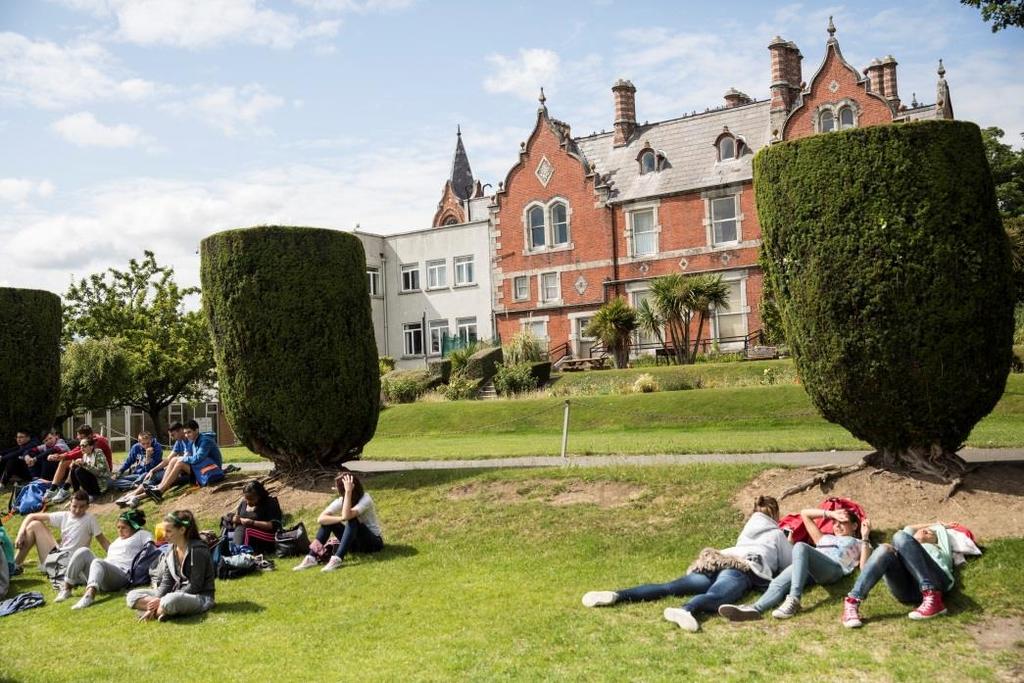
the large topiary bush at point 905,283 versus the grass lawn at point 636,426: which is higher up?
the large topiary bush at point 905,283

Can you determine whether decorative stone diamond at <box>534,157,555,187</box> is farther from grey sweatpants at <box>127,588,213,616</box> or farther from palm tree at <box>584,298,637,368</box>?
grey sweatpants at <box>127,588,213,616</box>

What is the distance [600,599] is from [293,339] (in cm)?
850

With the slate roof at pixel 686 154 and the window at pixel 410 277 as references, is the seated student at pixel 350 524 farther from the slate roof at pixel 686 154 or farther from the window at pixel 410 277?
the window at pixel 410 277

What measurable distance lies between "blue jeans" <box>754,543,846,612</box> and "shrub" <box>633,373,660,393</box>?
856 inches

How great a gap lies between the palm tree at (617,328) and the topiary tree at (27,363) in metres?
21.0

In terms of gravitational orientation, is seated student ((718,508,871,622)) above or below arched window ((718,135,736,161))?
below

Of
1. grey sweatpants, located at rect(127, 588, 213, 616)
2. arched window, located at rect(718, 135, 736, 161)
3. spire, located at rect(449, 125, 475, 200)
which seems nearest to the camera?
grey sweatpants, located at rect(127, 588, 213, 616)

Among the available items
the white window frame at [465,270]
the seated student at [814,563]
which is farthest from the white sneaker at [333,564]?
the white window frame at [465,270]

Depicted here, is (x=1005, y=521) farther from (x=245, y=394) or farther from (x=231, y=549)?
(x=245, y=394)

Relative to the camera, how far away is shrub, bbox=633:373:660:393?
3141cm

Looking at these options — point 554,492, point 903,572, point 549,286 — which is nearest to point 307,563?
point 554,492

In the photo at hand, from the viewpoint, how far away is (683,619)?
28.4ft

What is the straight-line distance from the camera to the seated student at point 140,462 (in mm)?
18719

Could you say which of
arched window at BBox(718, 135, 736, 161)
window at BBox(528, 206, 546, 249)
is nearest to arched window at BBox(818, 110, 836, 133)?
arched window at BBox(718, 135, 736, 161)
